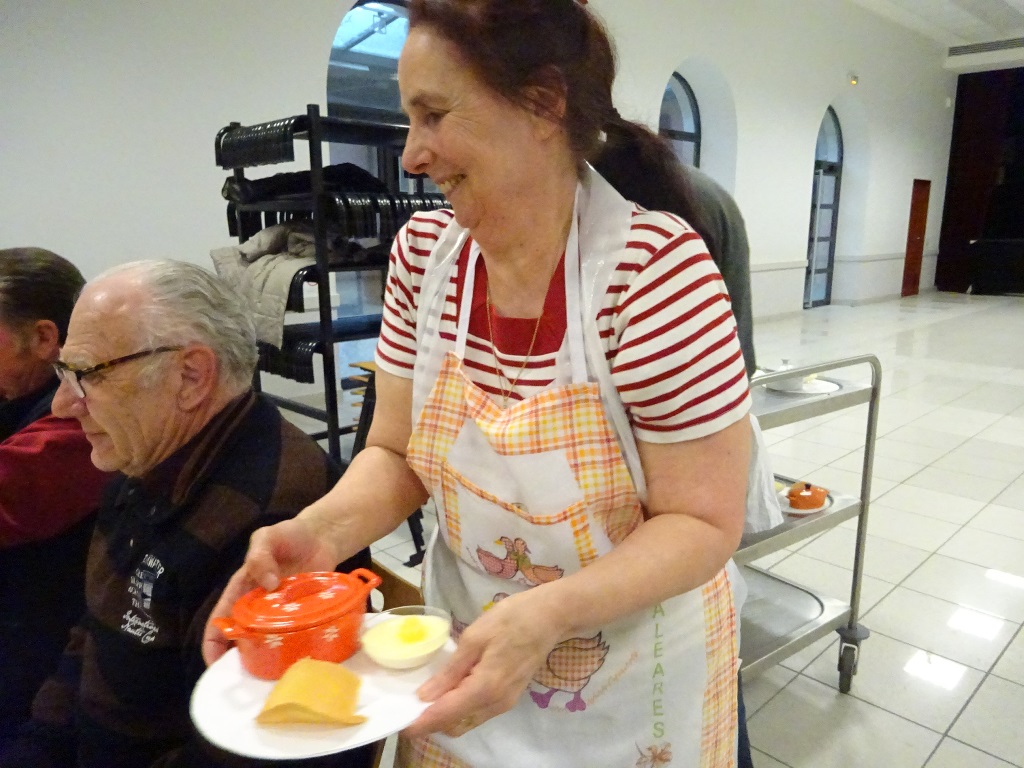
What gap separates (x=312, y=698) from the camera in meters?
0.69

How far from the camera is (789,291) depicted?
9.76 meters

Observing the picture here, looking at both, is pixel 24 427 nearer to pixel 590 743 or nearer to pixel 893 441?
pixel 590 743

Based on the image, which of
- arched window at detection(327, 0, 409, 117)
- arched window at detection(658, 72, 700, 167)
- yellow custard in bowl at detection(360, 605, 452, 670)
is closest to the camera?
yellow custard in bowl at detection(360, 605, 452, 670)

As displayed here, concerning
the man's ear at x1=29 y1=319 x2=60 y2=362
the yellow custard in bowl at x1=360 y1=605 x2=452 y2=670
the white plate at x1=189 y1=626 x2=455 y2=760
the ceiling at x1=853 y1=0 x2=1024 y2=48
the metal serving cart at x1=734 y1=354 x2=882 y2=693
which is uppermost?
the ceiling at x1=853 y1=0 x2=1024 y2=48

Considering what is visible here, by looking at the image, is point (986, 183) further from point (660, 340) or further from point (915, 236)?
point (660, 340)

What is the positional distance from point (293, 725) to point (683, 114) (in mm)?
9173

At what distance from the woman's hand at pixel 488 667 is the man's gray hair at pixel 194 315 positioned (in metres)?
0.77

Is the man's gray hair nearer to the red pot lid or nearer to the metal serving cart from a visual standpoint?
the red pot lid

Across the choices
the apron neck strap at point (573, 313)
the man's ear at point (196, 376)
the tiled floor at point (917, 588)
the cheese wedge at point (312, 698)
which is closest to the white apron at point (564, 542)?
the apron neck strap at point (573, 313)

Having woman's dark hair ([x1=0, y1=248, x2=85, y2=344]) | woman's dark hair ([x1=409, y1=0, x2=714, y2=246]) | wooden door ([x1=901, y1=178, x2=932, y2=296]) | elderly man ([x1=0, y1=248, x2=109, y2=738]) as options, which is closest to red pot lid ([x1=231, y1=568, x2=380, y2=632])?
woman's dark hair ([x1=409, y1=0, x2=714, y2=246])

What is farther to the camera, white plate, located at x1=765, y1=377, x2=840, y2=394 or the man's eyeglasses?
white plate, located at x1=765, y1=377, x2=840, y2=394

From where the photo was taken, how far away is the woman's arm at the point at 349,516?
87 centimetres

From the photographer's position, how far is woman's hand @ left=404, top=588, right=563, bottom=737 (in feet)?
2.18

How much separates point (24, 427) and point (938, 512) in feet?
12.4
